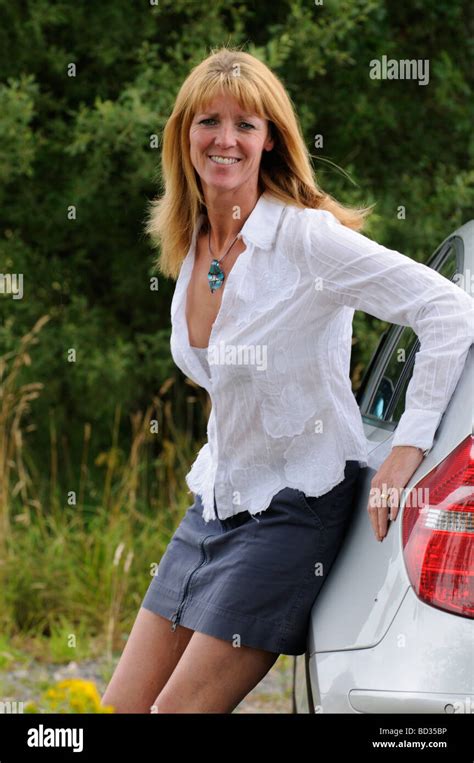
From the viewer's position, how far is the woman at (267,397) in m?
2.23

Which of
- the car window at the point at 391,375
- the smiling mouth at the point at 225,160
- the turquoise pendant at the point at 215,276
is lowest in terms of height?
the car window at the point at 391,375

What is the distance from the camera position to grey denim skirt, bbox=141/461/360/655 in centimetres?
233

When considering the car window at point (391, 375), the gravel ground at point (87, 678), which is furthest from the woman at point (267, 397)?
the gravel ground at point (87, 678)

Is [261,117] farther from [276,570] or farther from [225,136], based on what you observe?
[276,570]

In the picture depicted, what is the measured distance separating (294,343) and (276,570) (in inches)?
18.6

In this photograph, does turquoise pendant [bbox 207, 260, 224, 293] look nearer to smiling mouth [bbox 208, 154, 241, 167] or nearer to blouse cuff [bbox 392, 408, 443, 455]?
smiling mouth [bbox 208, 154, 241, 167]

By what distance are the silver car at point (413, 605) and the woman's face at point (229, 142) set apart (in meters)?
0.76

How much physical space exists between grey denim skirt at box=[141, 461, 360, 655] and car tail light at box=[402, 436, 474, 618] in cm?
38

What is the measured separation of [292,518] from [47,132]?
17.3 feet

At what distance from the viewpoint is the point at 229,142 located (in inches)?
102

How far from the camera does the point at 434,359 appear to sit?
214 centimetres

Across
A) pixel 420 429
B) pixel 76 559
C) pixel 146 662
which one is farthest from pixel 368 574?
pixel 76 559

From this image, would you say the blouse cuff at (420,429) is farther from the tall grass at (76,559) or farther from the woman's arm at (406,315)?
the tall grass at (76,559)

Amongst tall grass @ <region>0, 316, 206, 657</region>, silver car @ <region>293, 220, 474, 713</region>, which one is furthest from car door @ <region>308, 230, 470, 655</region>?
tall grass @ <region>0, 316, 206, 657</region>
